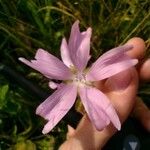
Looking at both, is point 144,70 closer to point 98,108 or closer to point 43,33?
point 98,108

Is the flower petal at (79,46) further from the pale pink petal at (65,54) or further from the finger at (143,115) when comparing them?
the finger at (143,115)

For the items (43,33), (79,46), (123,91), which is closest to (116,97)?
(123,91)

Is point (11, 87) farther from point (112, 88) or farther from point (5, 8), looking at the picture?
point (112, 88)

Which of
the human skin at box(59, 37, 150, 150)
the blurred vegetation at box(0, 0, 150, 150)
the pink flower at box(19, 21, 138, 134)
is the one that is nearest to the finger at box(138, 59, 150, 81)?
the human skin at box(59, 37, 150, 150)

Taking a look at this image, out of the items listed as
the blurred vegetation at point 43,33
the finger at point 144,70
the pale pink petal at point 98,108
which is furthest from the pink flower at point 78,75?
the blurred vegetation at point 43,33

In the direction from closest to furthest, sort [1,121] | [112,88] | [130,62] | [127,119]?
[130,62] < [112,88] < [127,119] < [1,121]

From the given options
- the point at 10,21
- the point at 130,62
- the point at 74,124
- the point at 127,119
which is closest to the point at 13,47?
the point at 10,21
